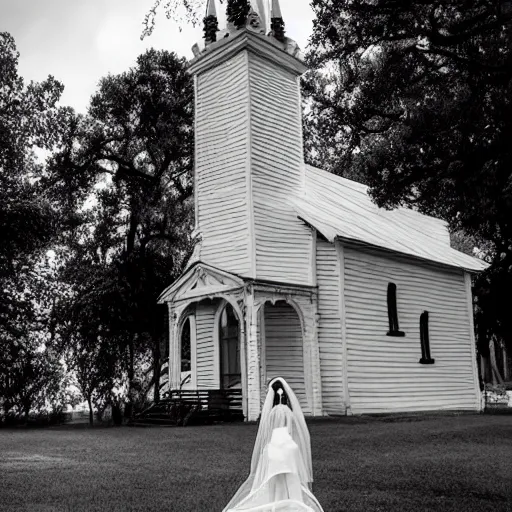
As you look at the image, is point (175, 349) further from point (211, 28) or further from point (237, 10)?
point (237, 10)

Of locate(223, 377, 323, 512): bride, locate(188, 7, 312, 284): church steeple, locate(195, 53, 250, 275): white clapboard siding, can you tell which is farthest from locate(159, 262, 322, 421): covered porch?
locate(223, 377, 323, 512): bride

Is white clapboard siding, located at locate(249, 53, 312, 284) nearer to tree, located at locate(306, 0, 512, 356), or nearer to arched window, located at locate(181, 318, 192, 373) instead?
tree, located at locate(306, 0, 512, 356)

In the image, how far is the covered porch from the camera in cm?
1909

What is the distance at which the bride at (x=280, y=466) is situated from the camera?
21.4 ft

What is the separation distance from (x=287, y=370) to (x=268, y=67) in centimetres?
970

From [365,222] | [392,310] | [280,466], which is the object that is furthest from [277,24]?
[280,466]

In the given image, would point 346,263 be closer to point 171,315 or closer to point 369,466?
point 171,315

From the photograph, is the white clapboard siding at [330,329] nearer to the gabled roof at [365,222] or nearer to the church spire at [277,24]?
the gabled roof at [365,222]

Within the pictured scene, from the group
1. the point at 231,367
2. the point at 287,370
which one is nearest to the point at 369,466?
the point at 287,370

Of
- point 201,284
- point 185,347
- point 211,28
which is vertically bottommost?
point 185,347

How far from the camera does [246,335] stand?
19.2 m

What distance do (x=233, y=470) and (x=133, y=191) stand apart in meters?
22.0

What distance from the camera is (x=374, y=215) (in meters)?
27.1

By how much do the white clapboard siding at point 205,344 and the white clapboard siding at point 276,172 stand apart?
2.76 m
